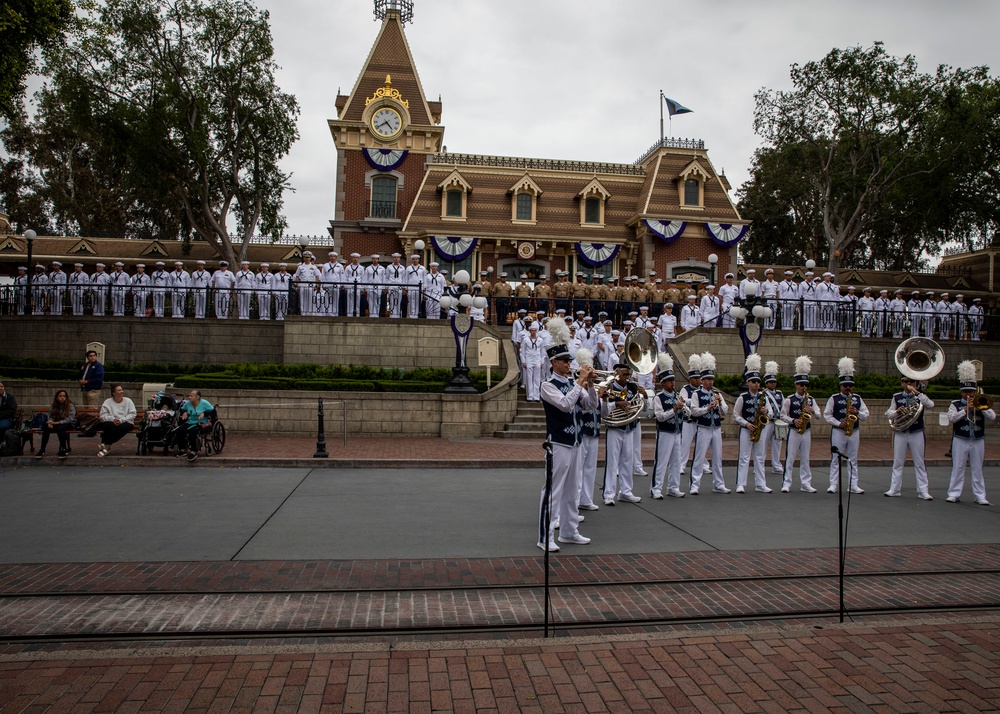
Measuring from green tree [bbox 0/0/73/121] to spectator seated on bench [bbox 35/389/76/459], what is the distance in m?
9.49

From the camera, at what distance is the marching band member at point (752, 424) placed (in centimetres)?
1188

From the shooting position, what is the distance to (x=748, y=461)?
470 inches

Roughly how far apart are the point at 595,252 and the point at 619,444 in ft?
76.5

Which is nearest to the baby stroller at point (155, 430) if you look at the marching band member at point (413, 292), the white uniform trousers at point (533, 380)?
the marching band member at point (413, 292)

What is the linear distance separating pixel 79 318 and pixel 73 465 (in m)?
11.0

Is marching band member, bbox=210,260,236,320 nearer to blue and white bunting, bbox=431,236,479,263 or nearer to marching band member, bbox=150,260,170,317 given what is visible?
marching band member, bbox=150,260,170,317

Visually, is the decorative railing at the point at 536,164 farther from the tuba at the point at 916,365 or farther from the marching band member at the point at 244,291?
the tuba at the point at 916,365

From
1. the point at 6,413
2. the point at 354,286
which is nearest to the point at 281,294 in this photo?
the point at 354,286

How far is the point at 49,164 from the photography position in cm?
4197

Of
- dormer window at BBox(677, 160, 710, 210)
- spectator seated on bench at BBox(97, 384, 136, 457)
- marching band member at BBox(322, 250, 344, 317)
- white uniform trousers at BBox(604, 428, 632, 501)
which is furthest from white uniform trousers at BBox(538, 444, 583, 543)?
dormer window at BBox(677, 160, 710, 210)

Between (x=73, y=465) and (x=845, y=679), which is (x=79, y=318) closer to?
(x=73, y=465)

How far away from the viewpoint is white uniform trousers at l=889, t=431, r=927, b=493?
1149cm

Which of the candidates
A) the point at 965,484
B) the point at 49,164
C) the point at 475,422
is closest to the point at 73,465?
the point at 475,422

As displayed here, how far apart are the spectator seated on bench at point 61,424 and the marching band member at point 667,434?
10.5 meters
